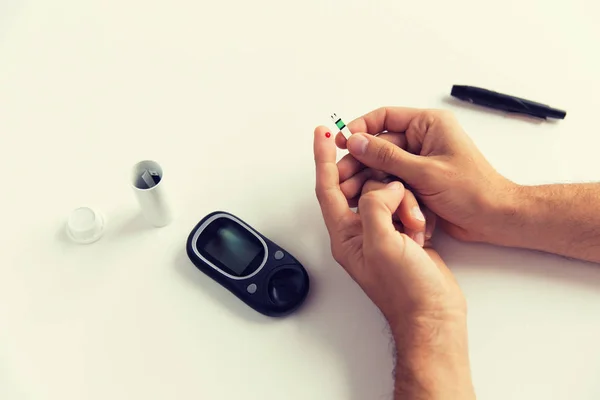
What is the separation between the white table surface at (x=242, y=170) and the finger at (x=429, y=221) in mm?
19

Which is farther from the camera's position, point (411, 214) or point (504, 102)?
point (504, 102)

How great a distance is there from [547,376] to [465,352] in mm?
99

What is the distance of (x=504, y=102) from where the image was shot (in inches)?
31.8

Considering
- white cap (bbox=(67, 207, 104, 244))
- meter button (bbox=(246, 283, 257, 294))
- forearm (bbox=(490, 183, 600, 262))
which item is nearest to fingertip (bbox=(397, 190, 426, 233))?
forearm (bbox=(490, 183, 600, 262))

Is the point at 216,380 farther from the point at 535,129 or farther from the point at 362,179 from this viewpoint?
the point at 535,129

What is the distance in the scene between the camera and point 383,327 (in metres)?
0.65

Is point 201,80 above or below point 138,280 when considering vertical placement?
above

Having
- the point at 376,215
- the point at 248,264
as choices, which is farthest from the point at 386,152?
the point at 248,264

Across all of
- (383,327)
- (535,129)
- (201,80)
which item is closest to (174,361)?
(383,327)

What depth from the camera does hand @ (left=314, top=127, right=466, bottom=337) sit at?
0.62 m

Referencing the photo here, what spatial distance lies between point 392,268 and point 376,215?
0.21 ft

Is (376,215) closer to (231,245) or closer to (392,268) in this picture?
(392,268)

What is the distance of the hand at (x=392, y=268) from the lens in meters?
0.62

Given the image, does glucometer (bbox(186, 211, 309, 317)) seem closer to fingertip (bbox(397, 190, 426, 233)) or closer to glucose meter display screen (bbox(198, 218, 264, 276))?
glucose meter display screen (bbox(198, 218, 264, 276))
